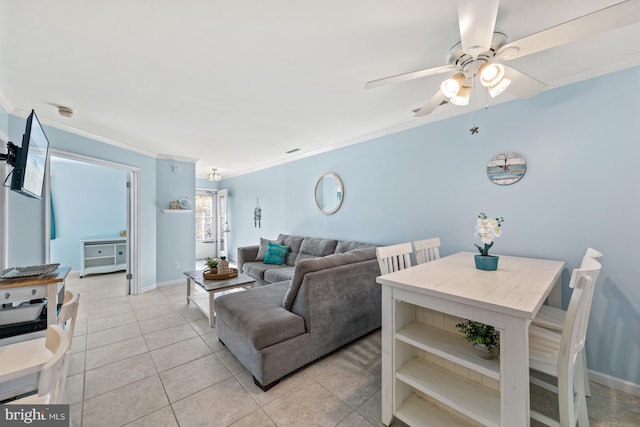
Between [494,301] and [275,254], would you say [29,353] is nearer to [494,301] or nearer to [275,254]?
[494,301]

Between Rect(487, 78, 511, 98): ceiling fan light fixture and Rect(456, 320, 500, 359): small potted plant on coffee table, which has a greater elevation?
Rect(487, 78, 511, 98): ceiling fan light fixture

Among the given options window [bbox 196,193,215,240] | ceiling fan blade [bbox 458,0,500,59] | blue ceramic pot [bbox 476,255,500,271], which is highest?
ceiling fan blade [bbox 458,0,500,59]

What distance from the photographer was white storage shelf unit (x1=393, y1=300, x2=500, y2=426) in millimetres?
1247

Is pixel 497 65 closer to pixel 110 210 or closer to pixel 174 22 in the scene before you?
pixel 174 22

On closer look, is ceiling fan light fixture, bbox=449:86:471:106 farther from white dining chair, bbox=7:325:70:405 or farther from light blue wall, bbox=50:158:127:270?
light blue wall, bbox=50:158:127:270

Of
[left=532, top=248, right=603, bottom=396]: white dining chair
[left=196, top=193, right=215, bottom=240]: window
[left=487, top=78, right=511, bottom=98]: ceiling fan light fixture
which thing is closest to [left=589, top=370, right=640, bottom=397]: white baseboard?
[left=532, top=248, right=603, bottom=396]: white dining chair

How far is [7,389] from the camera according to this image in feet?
4.83

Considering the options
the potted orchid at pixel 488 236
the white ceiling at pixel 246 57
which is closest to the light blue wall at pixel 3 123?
the white ceiling at pixel 246 57

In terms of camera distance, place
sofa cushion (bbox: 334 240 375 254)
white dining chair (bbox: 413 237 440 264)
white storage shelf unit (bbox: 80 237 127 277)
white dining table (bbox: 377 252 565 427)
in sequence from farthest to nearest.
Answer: white storage shelf unit (bbox: 80 237 127 277)
sofa cushion (bbox: 334 240 375 254)
white dining chair (bbox: 413 237 440 264)
white dining table (bbox: 377 252 565 427)

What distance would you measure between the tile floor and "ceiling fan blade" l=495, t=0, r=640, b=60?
2.25 metres

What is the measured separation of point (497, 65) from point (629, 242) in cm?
176

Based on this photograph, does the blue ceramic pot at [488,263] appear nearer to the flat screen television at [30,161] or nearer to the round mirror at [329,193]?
the round mirror at [329,193]

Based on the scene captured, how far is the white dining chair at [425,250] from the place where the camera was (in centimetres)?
233

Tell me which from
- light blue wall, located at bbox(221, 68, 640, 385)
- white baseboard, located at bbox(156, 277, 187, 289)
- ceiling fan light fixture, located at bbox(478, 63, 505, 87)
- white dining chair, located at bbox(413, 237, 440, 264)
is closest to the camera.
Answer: ceiling fan light fixture, located at bbox(478, 63, 505, 87)
